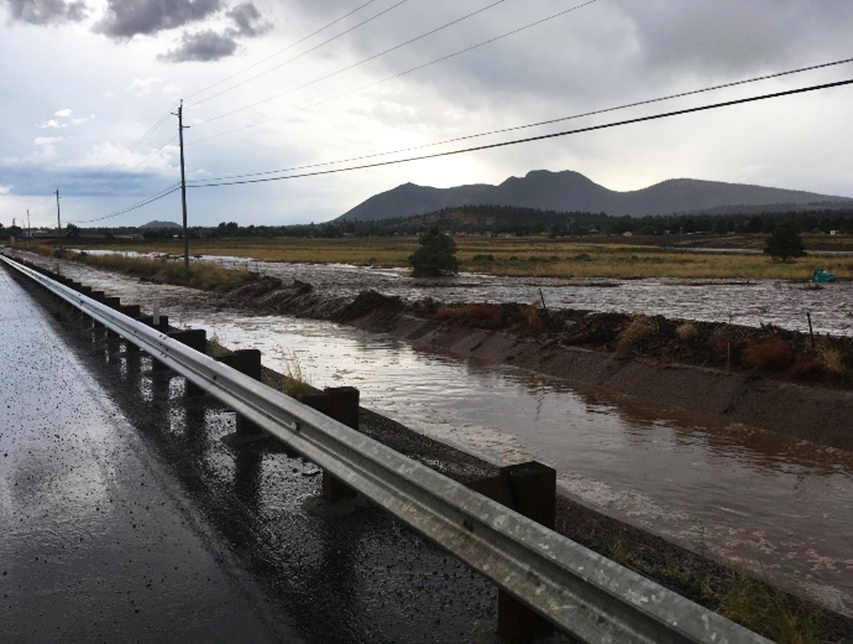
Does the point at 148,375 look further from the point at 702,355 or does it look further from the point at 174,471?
the point at 702,355

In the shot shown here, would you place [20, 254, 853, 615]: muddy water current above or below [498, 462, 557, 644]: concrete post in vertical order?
below

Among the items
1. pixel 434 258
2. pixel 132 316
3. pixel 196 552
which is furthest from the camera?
pixel 434 258

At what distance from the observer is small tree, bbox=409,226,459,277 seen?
178 ft

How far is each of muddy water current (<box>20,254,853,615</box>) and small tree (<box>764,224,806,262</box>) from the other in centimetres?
5367

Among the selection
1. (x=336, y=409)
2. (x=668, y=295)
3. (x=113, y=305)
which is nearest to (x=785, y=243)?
(x=668, y=295)

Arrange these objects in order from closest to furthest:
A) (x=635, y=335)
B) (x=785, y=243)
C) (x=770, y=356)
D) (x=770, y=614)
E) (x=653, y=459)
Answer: (x=770, y=614) → (x=653, y=459) → (x=770, y=356) → (x=635, y=335) → (x=785, y=243)

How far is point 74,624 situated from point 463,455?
471cm

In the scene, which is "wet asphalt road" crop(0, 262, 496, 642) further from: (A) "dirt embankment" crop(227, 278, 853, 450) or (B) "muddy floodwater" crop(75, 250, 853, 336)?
(B) "muddy floodwater" crop(75, 250, 853, 336)

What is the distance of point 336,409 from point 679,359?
11472mm

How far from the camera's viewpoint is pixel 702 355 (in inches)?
599

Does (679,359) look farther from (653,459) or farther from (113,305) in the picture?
(113,305)

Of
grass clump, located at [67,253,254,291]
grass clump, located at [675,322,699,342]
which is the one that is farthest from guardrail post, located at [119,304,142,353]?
grass clump, located at [67,253,254,291]

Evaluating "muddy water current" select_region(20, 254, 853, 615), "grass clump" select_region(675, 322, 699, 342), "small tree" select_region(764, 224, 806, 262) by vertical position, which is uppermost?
"small tree" select_region(764, 224, 806, 262)

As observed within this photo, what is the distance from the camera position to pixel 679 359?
15539 mm
